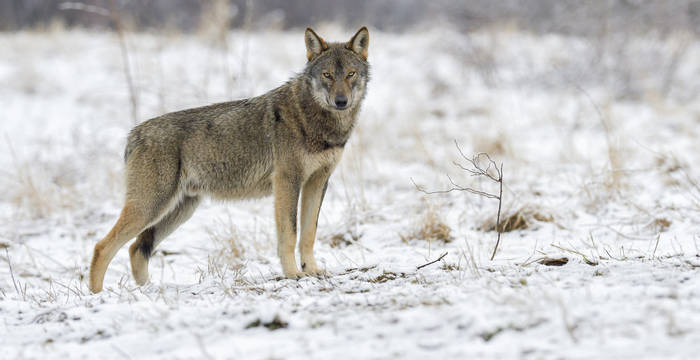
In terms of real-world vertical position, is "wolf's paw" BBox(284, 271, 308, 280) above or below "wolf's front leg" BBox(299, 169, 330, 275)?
below

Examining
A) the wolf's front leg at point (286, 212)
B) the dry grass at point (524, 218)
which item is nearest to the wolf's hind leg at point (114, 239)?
the wolf's front leg at point (286, 212)

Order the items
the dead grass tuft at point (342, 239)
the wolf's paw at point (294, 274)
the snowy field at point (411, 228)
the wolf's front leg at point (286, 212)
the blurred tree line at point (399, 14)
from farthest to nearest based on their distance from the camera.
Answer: the blurred tree line at point (399, 14), the dead grass tuft at point (342, 239), the wolf's front leg at point (286, 212), the wolf's paw at point (294, 274), the snowy field at point (411, 228)

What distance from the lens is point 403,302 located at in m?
3.02

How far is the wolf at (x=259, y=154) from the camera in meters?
4.61

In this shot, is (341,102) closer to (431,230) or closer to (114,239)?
(431,230)

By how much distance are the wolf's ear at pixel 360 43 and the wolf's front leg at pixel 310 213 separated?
1085mm

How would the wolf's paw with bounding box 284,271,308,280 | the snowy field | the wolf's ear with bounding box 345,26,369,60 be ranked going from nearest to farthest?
the snowy field, the wolf's paw with bounding box 284,271,308,280, the wolf's ear with bounding box 345,26,369,60

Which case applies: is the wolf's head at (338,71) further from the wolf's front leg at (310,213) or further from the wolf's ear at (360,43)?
the wolf's front leg at (310,213)

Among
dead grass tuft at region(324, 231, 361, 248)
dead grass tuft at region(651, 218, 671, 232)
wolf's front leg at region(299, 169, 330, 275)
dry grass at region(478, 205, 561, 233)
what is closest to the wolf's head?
wolf's front leg at region(299, 169, 330, 275)

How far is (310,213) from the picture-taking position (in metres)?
4.93

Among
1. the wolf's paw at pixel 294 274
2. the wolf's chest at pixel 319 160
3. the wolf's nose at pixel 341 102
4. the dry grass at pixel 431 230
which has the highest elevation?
the wolf's nose at pixel 341 102

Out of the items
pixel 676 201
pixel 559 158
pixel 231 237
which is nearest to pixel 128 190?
pixel 231 237

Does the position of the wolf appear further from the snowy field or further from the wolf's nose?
the snowy field

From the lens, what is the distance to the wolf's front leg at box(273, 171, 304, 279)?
459 centimetres
